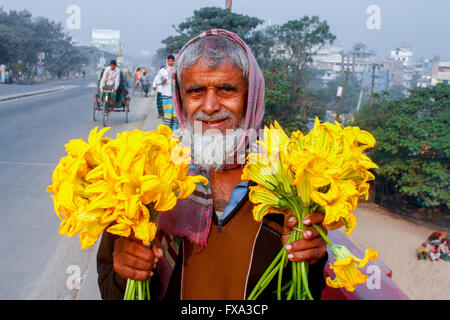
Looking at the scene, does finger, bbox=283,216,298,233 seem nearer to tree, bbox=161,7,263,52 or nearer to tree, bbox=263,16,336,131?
tree, bbox=263,16,336,131

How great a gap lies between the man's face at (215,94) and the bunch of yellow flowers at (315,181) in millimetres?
419

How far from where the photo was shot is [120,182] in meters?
0.95

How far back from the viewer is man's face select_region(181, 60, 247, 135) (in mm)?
1553

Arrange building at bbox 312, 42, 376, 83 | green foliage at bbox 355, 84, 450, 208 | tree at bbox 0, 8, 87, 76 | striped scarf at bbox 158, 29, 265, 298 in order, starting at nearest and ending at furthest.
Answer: striped scarf at bbox 158, 29, 265, 298, green foliage at bbox 355, 84, 450, 208, tree at bbox 0, 8, 87, 76, building at bbox 312, 42, 376, 83

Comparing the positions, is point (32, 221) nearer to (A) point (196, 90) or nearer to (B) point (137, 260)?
(A) point (196, 90)

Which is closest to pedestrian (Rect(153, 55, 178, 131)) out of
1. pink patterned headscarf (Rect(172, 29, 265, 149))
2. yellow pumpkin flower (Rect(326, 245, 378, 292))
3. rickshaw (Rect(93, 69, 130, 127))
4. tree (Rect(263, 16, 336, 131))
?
rickshaw (Rect(93, 69, 130, 127))

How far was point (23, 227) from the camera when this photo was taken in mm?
4566

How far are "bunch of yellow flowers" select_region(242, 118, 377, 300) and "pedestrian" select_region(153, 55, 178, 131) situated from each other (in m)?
6.61

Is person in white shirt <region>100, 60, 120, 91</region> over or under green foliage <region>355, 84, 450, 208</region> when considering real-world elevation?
over

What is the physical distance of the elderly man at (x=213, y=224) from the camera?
3.96 ft

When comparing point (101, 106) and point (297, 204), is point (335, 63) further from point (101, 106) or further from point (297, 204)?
point (297, 204)

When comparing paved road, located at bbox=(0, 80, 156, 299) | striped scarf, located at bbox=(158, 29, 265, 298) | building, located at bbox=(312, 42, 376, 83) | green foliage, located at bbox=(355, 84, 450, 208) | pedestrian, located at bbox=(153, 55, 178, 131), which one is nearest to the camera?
striped scarf, located at bbox=(158, 29, 265, 298)

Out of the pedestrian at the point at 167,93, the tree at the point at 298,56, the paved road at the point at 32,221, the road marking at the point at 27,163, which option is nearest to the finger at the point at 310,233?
the paved road at the point at 32,221
